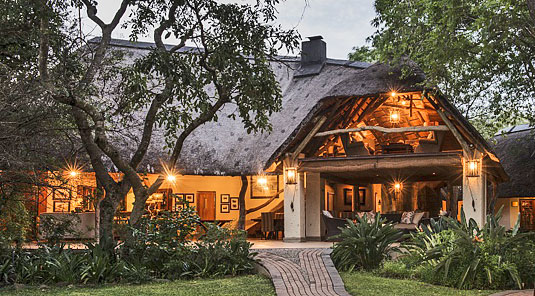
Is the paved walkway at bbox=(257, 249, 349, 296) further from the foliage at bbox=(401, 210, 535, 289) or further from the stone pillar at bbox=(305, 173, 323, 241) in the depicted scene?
the stone pillar at bbox=(305, 173, 323, 241)

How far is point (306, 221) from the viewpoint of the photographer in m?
15.2

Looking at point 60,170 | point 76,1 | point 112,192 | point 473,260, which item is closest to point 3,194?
point 60,170

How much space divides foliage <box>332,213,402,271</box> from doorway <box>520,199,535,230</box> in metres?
12.9

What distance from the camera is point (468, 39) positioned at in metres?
12.0

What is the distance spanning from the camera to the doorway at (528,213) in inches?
779

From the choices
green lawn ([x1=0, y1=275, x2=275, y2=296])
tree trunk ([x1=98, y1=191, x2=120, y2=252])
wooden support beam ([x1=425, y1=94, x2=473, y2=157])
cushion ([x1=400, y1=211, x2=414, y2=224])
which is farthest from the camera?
cushion ([x1=400, y1=211, x2=414, y2=224])

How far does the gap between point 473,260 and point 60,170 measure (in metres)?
6.32

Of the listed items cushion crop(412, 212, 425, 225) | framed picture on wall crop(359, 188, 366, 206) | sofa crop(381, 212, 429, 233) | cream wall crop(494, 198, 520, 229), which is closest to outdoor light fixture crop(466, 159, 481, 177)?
sofa crop(381, 212, 429, 233)

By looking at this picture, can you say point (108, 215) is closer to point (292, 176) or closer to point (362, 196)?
point (292, 176)

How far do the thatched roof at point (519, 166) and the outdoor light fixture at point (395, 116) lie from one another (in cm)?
502

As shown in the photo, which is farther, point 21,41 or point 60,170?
point 60,170

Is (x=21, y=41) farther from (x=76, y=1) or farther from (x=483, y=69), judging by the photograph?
(x=483, y=69)

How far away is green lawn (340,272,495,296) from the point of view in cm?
668

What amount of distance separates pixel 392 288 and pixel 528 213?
1492cm
